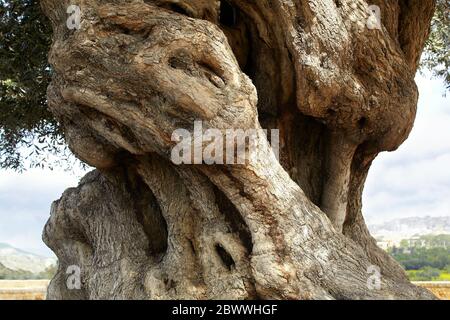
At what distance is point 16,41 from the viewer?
8797 millimetres

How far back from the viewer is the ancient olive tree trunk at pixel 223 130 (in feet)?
17.5

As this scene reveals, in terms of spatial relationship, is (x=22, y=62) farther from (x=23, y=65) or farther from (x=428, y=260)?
(x=428, y=260)

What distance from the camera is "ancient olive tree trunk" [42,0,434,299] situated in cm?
534

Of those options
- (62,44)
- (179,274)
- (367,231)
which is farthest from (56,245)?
(367,231)

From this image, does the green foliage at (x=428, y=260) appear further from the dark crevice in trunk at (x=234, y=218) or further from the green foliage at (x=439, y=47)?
the dark crevice in trunk at (x=234, y=218)

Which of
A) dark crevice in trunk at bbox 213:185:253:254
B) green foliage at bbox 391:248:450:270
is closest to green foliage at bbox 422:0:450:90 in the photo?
dark crevice in trunk at bbox 213:185:253:254

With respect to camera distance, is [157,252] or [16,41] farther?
[16,41]

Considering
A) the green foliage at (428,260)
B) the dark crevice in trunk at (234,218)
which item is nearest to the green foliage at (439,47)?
the dark crevice in trunk at (234,218)

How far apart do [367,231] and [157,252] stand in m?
3.10

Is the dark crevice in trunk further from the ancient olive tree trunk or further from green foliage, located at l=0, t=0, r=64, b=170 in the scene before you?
green foliage, located at l=0, t=0, r=64, b=170

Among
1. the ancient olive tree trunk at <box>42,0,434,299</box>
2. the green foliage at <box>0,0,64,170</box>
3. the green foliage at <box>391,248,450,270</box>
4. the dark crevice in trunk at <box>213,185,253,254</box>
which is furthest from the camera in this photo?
the green foliage at <box>391,248,450,270</box>

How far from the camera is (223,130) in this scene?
5.21m

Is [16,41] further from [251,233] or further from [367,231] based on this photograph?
[367,231]
